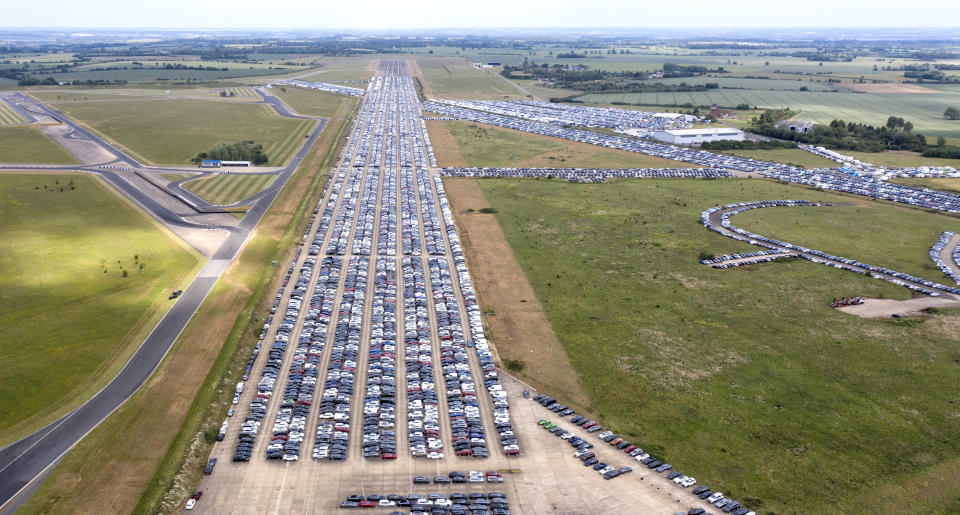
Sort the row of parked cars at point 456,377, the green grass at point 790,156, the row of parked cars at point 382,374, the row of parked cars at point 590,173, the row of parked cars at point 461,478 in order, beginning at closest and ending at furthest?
the row of parked cars at point 461,478 → the row of parked cars at point 382,374 → the row of parked cars at point 456,377 → the row of parked cars at point 590,173 → the green grass at point 790,156

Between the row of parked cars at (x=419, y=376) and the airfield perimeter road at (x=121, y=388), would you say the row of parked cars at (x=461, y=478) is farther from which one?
the airfield perimeter road at (x=121, y=388)

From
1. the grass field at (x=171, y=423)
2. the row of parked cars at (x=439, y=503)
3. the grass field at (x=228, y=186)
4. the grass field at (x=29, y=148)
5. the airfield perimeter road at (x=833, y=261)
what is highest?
the grass field at (x=29, y=148)

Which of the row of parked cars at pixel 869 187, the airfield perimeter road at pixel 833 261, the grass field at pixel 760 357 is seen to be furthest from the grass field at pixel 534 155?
the airfield perimeter road at pixel 833 261

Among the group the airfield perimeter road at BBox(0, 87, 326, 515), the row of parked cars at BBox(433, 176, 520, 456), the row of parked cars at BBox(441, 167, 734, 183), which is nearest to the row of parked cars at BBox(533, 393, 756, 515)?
the row of parked cars at BBox(433, 176, 520, 456)

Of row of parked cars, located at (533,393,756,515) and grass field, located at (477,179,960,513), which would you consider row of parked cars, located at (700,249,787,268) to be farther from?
row of parked cars, located at (533,393,756,515)

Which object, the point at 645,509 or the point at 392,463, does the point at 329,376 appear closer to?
the point at 392,463

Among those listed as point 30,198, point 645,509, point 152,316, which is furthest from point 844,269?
point 30,198
